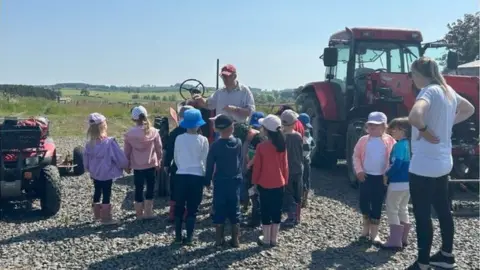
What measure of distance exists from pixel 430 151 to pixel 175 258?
2.62 metres

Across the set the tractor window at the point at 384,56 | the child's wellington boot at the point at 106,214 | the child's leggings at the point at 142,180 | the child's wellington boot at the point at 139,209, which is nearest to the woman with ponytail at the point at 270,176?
the child's leggings at the point at 142,180

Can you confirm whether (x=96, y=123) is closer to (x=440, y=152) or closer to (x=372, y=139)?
(x=372, y=139)

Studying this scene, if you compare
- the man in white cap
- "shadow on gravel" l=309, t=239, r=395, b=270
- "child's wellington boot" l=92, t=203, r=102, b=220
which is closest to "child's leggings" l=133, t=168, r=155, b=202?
"child's wellington boot" l=92, t=203, r=102, b=220

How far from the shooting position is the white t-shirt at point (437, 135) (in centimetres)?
463

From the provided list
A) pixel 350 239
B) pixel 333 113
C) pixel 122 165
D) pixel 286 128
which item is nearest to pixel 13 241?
pixel 122 165

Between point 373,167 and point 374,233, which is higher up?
point 373,167

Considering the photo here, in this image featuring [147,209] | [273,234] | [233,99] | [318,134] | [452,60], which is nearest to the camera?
[273,234]

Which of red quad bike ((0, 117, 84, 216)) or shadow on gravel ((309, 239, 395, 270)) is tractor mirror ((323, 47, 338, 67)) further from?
red quad bike ((0, 117, 84, 216))

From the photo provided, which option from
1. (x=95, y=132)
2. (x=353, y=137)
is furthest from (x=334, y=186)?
(x=95, y=132)

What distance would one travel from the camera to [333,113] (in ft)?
34.0

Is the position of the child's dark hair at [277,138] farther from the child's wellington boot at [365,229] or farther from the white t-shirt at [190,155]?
the child's wellington boot at [365,229]

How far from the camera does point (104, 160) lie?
6.56 meters

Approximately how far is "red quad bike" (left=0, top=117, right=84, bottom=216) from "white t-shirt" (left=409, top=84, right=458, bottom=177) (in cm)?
457

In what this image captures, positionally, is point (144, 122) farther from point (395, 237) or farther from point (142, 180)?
point (395, 237)
